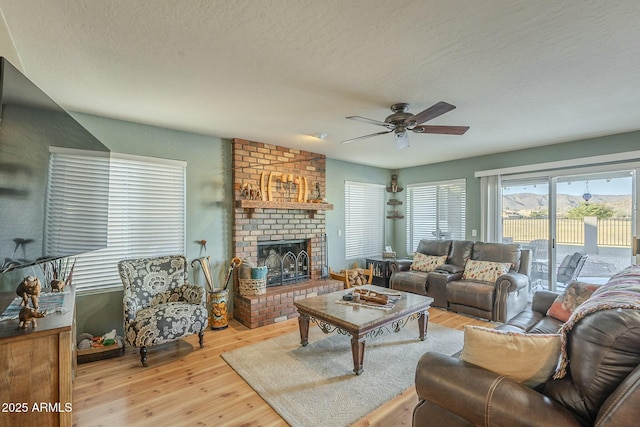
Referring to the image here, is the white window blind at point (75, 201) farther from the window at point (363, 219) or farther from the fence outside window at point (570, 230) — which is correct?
the fence outside window at point (570, 230)

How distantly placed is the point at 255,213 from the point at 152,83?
7.09 feet

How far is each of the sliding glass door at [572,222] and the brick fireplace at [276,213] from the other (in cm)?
319

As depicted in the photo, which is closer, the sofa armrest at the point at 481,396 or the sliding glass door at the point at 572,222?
the sofa armrest at the point at 481,396

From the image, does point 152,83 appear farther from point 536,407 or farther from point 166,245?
point 536,407

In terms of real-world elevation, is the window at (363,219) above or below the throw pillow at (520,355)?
above

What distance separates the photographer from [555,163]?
13.9ft

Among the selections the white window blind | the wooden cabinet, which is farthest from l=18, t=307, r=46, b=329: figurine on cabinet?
the white window blind

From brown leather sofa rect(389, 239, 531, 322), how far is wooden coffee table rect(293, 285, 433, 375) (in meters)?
1.24

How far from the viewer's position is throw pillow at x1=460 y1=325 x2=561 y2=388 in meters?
1.26

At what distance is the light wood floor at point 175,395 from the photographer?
77.5 inches

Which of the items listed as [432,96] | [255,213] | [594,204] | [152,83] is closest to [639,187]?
[594,204]

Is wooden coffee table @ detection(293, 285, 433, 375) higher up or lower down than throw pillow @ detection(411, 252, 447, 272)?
lower down

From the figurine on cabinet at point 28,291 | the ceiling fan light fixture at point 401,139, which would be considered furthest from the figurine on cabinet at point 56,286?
the ceiling fan light fixture at point 401,139

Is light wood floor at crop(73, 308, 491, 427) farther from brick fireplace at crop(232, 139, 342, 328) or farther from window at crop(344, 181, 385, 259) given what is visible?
window at crop(344, 181, 385, 259)
